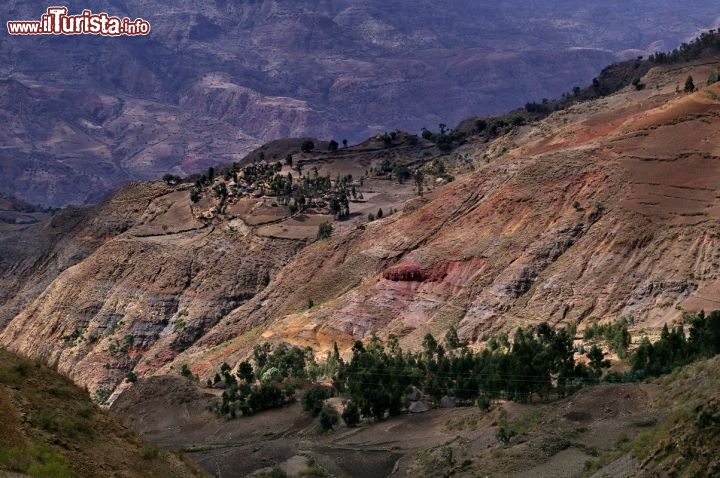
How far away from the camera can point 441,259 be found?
350 ft

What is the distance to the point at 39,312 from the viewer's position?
140500 millimetres

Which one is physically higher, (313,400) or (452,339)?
(452,339)

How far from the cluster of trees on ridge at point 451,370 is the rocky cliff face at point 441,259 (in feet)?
17.6

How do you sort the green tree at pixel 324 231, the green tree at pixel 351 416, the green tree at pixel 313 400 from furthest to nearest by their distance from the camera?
the green tree at pixel 324 231
the green tree at pixel 313 400
the green tree at pixel 351 416

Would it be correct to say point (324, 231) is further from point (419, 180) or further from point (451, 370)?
point (451, 370)

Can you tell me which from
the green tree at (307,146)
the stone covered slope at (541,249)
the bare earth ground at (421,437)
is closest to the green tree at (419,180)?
the stone covered slope at (541,249)

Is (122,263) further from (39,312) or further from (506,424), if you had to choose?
(506,424)

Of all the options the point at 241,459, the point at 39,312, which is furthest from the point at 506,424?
the point at 39,312

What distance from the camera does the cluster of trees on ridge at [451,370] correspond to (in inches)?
2692

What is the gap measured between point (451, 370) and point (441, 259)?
30.5 meters

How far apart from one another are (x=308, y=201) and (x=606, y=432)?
94.0m

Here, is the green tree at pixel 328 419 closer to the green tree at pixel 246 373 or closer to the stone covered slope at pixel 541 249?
the green tree at pixel 246 373

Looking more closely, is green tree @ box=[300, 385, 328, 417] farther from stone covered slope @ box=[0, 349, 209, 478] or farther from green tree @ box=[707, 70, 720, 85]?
green tree @ box=[707, 70, 720, 85]

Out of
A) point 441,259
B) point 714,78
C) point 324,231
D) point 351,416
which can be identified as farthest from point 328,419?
point 714,78
